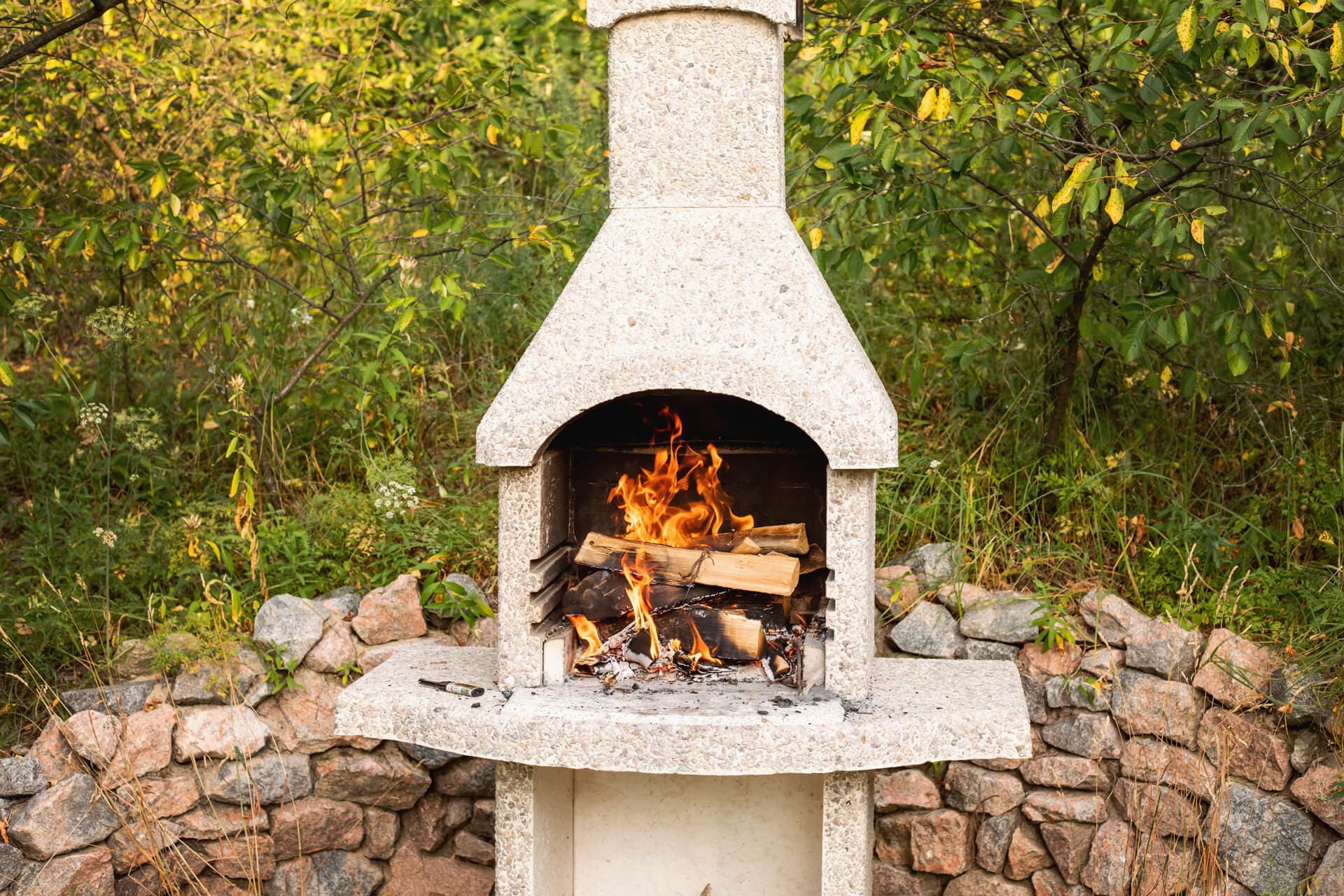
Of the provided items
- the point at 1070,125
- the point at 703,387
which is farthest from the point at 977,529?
the point at 703,387

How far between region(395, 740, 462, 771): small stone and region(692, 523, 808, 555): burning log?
1.15 metres

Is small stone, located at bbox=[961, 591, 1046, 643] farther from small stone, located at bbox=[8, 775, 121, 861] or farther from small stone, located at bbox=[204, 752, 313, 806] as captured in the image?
small stone, located at bbox=[8, 775, 121, 861]

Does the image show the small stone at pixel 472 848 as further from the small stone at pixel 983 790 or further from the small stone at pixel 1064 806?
the small stone at pixel 1064 806

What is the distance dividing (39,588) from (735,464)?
7.61 feet

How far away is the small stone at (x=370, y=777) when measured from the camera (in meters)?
3.92

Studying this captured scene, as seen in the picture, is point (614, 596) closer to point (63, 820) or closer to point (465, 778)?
point (465, 778)

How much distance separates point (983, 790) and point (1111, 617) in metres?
0.67

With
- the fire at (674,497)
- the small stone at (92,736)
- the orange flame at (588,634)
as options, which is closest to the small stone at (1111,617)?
the fire at (674,497)

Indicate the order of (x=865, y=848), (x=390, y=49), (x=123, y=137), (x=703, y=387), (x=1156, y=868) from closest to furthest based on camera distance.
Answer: (x=703, y=387) < (x=865, y=848) < (x=1156, y=868) < (x=123, y=137) < (x=390, y=49)

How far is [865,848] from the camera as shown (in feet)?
10.6

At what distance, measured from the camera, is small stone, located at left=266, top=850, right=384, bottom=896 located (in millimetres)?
3879

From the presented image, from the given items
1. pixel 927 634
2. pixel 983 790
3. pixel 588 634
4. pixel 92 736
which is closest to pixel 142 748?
pixel 92 736

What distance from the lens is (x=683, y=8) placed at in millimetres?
3174

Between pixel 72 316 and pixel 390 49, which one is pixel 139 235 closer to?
pixel 72 316
